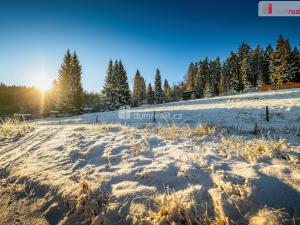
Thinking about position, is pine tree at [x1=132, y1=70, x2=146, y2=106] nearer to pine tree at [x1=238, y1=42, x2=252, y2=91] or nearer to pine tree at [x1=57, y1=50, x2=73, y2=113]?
pine tree at [x1=57, y1=50, x2=73, y2=113]

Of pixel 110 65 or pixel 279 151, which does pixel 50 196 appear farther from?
pixel 110 65

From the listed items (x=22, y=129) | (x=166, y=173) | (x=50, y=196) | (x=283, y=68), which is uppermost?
(x=283, y=68)

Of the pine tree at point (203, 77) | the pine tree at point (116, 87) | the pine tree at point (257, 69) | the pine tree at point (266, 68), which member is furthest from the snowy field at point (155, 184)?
the pine tree at point (203, 77)

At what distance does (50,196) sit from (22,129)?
7.03m

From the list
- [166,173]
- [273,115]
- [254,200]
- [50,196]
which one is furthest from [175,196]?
[273,115]

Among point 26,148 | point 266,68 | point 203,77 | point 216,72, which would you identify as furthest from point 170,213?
point 216,72

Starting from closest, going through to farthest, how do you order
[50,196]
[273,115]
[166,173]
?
[50,196], [166,173], [273,115]

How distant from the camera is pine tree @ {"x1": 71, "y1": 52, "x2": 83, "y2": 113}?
35.8m

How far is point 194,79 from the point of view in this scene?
68.6 meters

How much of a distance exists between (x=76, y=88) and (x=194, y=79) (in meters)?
45.3

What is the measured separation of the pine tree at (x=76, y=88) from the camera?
35.8 metres

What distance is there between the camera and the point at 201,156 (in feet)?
14.2

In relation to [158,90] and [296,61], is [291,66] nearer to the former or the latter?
[296,61]

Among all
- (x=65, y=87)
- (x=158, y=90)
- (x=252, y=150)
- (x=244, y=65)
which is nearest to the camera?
(x=252, y=150)
